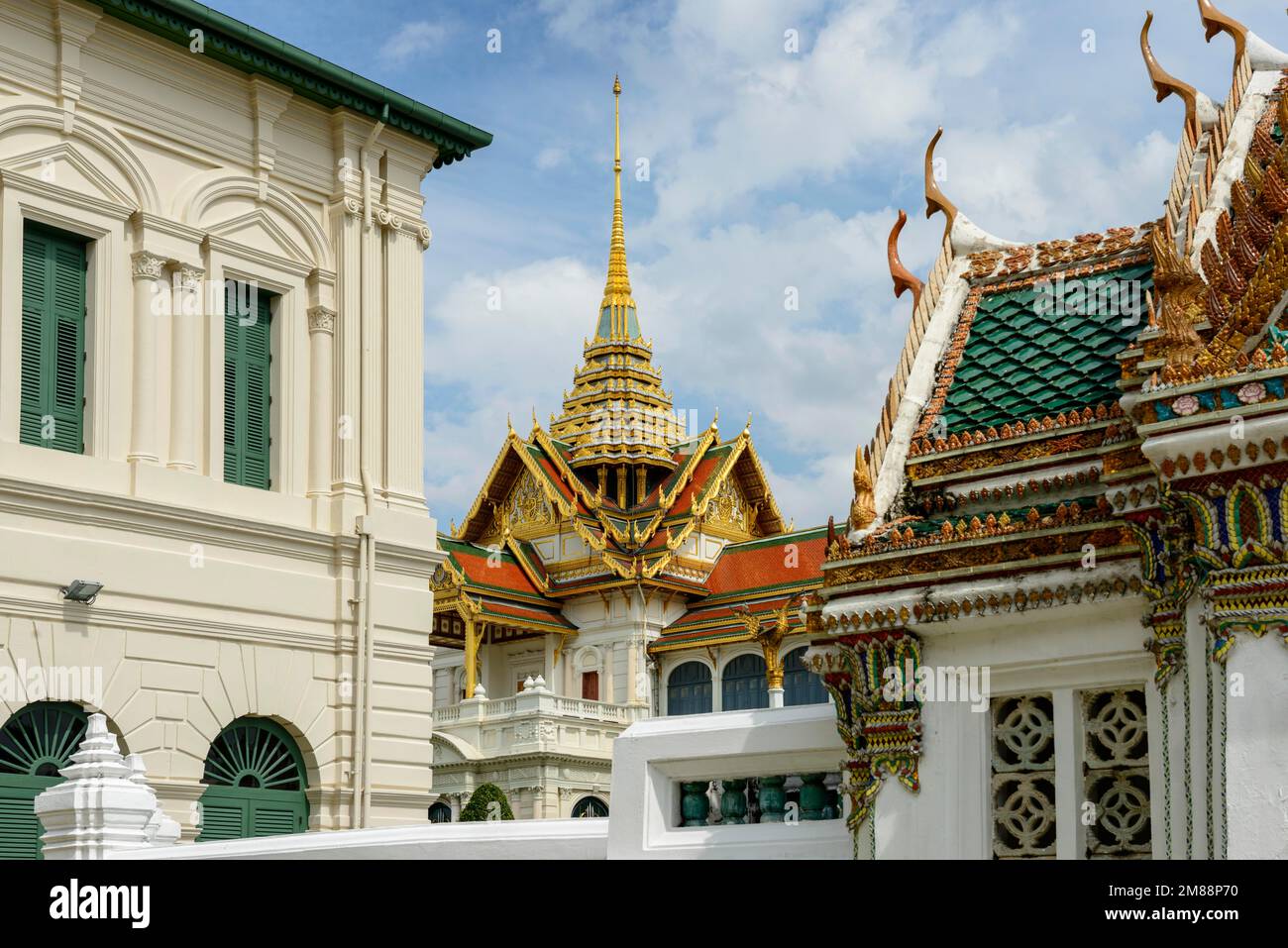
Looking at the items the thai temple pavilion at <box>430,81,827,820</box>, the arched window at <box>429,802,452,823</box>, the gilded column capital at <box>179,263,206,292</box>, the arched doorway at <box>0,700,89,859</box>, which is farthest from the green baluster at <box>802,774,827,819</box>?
the arched window at <box>429,802,452,823</box>

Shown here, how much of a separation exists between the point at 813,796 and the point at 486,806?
26476 mm

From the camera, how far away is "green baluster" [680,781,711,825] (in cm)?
787

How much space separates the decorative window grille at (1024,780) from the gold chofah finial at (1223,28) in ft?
12.1

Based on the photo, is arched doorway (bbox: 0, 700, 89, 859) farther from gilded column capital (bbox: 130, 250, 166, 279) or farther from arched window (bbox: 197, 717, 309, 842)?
gilded column capital (bbox: 130, 250, 166, 279)

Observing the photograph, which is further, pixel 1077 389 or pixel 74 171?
pixel 74 171

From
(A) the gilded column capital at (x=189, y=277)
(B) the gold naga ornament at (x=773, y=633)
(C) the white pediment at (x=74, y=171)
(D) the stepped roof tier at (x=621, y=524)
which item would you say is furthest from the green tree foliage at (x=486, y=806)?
(C) the white pediment at (x=74, y=171)

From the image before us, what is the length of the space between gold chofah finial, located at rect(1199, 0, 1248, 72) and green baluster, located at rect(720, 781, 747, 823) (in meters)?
4.36

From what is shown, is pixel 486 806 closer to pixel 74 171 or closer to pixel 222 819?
pixel 222 819

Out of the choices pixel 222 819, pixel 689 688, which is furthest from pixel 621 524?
pixel 222 819

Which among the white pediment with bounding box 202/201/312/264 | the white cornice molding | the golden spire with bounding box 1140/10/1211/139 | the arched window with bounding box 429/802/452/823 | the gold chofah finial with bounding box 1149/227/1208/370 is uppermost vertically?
the white cornice molding

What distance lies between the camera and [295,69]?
19.5m

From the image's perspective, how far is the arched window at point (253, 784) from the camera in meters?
18.1

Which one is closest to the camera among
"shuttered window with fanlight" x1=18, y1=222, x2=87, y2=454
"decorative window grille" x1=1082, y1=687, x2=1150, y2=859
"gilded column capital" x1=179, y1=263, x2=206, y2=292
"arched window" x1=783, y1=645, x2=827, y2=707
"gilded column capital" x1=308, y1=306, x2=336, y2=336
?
"decorative window grille" x1=1082, y1=687, x2=1150, y2=859

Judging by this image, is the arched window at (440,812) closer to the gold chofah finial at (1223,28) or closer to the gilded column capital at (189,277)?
the gilded column capital at (189,277)
